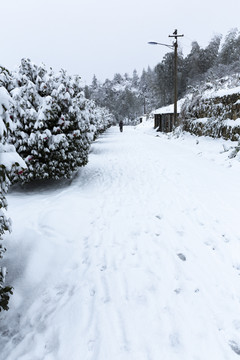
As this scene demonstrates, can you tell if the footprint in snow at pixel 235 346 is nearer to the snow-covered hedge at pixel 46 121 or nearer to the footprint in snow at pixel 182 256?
the footprint in snow at pixel 182 256

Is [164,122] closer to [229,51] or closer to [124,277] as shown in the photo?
[124,277]

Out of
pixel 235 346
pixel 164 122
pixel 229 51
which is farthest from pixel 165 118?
pixel 229 51

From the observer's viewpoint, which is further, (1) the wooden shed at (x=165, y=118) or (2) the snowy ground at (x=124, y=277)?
(1) the wooden shed at (x=165, y=118)

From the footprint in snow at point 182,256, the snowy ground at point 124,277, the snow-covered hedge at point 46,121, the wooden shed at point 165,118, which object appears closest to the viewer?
the snowy ground at point 124,277

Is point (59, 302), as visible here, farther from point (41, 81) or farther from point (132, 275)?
point (41, 81)

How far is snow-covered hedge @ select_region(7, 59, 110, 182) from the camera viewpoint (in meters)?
5.93

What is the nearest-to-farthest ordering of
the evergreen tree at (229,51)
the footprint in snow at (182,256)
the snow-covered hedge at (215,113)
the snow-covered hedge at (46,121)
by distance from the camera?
1. the footprint in snow at (182,256)
2. the snow-covered hedge at (46,121)
3. the snow-covered hedge at (215,113)
4. the evergreen tree at (229,51)

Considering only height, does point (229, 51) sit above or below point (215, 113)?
above

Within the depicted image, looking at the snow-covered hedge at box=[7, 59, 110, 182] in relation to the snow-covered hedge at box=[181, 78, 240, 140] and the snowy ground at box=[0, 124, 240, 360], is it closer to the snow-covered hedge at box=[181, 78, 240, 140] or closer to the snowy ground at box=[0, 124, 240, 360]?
the snowy ground at box=[0, 124, 240, 360]

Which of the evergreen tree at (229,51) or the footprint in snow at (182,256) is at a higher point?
the evergreen tree at (229,51)

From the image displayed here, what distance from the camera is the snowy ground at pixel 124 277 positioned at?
2252 millimetres

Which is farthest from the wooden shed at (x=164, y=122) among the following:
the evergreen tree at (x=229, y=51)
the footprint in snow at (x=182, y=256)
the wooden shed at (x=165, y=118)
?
the evergreen tree at (x=229, y=51)

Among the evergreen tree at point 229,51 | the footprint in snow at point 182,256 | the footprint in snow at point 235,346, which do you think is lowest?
the footprint in snow at point 235,346

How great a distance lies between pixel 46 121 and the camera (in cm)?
623
